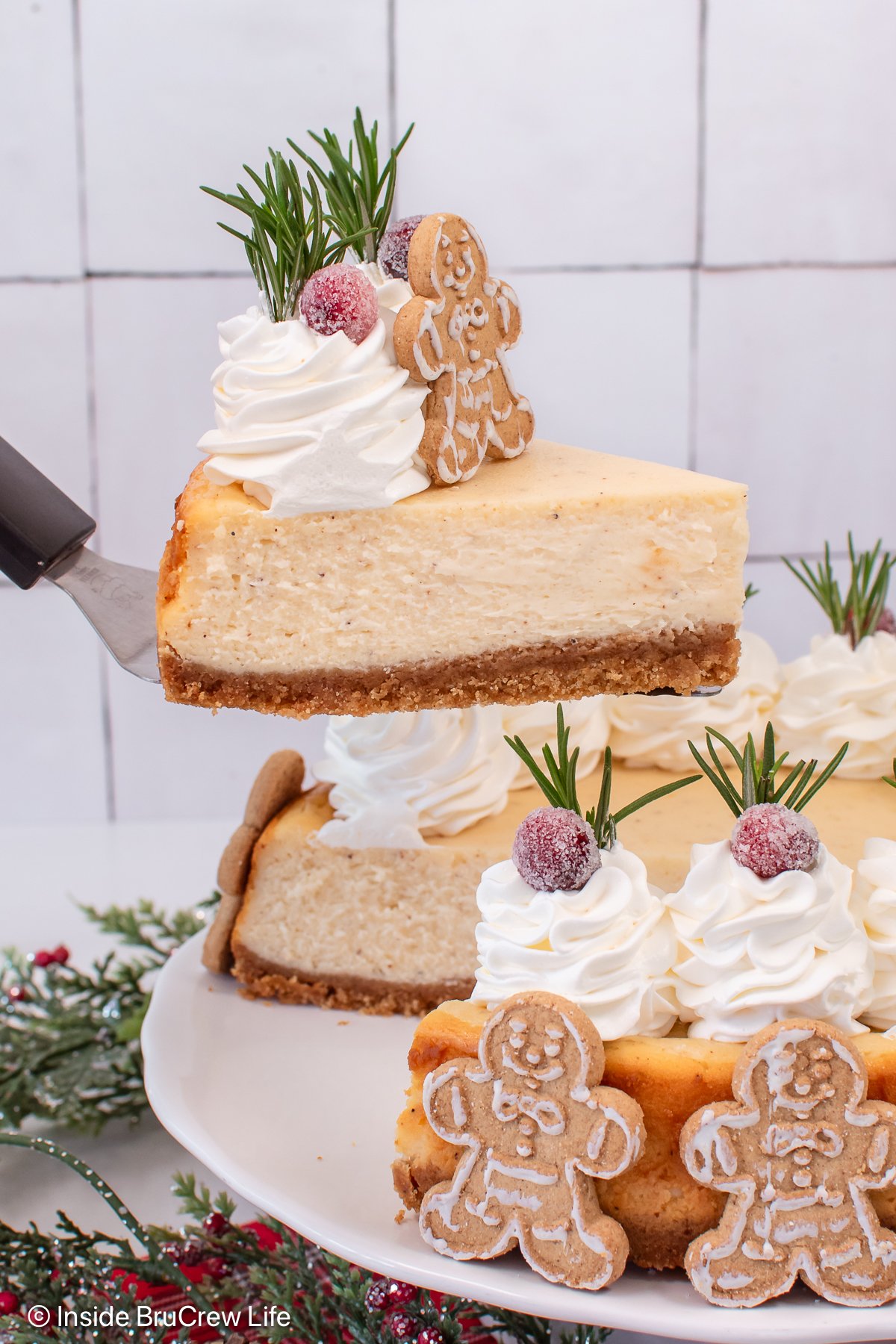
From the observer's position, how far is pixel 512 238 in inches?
132

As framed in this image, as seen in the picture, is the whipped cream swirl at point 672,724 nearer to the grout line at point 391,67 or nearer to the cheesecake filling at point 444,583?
the cheesecake filling at point 444,583

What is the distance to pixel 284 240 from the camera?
178 cm

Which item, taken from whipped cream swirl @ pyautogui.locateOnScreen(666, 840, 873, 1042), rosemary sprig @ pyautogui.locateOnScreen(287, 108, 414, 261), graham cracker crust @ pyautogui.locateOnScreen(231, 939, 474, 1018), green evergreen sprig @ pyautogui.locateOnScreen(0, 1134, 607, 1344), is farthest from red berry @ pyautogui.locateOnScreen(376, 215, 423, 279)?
green evergreen sprig @ pyautogui.locateOnScreen(0, 1134, 607, 1344)

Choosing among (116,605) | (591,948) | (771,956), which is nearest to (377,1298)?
(591,948)

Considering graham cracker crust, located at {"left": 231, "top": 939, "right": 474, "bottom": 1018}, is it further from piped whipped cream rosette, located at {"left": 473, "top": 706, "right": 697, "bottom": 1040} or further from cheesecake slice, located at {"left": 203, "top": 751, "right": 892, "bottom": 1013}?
piped whipped cream rosette, located at {"left": 473, "top": 706, "right": 697, "bottom": 1040}

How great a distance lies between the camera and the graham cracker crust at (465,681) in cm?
183

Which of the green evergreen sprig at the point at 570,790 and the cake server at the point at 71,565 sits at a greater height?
the cake server at the point at 71,565

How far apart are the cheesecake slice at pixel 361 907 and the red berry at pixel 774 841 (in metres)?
0.61

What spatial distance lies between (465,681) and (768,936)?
0.52 m

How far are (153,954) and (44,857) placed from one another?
2.09 feet

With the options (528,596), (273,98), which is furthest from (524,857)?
(273,98)

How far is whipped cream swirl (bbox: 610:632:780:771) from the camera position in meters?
2.49

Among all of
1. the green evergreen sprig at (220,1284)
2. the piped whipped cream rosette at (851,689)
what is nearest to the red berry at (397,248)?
the piped whipped cream rosette at (851,689)

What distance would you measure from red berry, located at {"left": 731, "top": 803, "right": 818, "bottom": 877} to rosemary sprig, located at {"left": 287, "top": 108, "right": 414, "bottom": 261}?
92cm
